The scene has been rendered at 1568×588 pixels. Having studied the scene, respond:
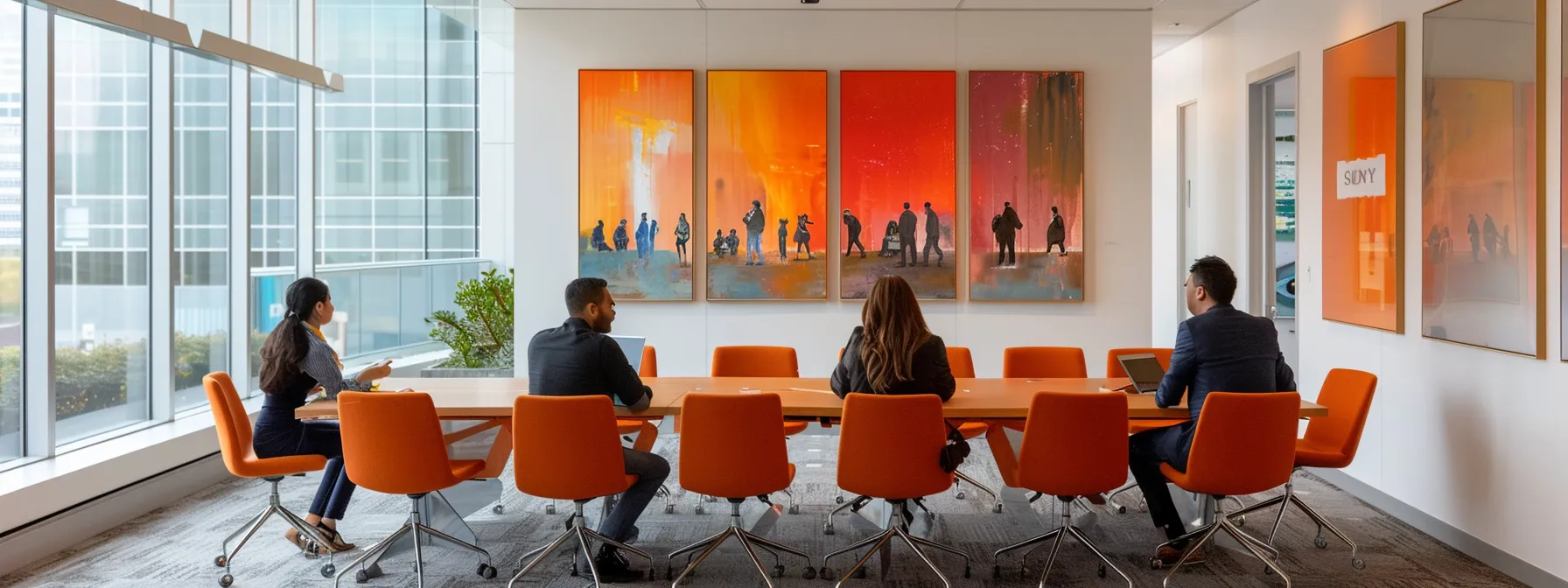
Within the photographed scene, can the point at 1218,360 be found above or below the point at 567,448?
above

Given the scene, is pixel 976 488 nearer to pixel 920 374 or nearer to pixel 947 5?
pixel 920 374

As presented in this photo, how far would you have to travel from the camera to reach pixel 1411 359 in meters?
5.43

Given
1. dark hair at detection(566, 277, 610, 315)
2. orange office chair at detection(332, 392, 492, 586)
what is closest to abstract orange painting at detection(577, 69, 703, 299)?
dark hair at detection(566, 277, 610, 315)

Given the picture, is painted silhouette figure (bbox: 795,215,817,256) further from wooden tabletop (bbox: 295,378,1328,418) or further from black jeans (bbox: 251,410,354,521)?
black jeans (bbox: 251,410,354,521)

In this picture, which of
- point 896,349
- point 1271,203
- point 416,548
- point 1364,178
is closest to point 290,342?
point 416,548

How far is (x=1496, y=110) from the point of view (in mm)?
4582

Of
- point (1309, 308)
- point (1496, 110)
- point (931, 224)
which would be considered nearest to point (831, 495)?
point (931, 224)

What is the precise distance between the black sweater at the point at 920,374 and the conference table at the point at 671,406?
0.09 m

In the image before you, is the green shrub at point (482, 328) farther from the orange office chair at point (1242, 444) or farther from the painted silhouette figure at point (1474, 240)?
the painted silhouette figure at point (1474, 240)

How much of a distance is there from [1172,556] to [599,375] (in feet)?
8.95

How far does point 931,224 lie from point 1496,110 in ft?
12.3

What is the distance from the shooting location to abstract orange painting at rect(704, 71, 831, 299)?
7648mm

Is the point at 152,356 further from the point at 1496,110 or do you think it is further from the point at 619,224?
the point at 1496,110

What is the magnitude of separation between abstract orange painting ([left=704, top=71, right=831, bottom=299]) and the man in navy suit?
3504mm
